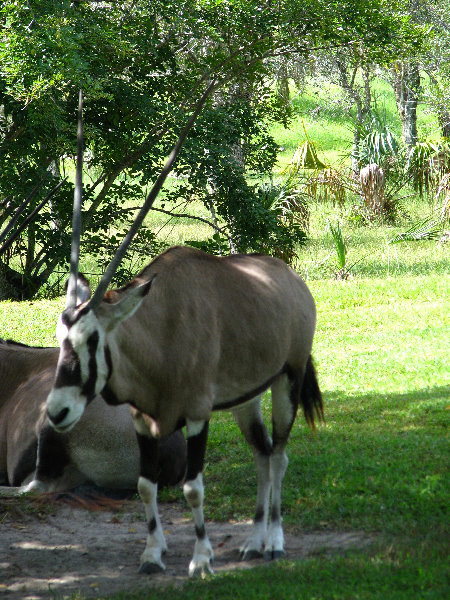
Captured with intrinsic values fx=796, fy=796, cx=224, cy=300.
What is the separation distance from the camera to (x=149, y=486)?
14.0 ft

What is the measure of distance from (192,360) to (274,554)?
125 cm

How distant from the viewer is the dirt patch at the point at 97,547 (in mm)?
4207

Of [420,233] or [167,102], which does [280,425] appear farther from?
[420,233]

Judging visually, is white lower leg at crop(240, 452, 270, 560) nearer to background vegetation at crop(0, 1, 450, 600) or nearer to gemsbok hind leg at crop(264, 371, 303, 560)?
gemsbok hind leg at crop(264, 371, 303, 560)

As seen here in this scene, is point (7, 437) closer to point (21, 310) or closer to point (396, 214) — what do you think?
point (21, 310)

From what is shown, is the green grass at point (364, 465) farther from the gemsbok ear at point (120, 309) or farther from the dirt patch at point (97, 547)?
the gemsbok ear at point (120, 309)

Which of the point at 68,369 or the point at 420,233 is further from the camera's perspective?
the point at 420,233

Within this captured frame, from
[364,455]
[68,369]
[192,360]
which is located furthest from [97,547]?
[364,455]

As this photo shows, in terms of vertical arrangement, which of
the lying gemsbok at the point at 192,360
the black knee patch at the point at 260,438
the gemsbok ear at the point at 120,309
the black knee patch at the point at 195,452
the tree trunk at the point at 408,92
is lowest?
the black knee patch at the point at 260,438

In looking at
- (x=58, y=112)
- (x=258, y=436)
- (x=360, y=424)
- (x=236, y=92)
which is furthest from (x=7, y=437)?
(x=236, y=92)

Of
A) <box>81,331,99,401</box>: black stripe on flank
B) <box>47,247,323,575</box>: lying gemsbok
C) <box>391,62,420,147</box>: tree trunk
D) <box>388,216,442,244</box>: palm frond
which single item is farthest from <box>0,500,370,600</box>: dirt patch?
<box>391,62,420,147</box>: tree trunk

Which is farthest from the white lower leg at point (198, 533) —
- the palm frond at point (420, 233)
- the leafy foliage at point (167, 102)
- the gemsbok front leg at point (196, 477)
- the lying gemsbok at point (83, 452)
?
the palm frond at point (420, 233)

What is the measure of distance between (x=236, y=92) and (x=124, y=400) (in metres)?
10.3

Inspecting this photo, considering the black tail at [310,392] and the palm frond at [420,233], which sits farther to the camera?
the palm frond at [420,233]
